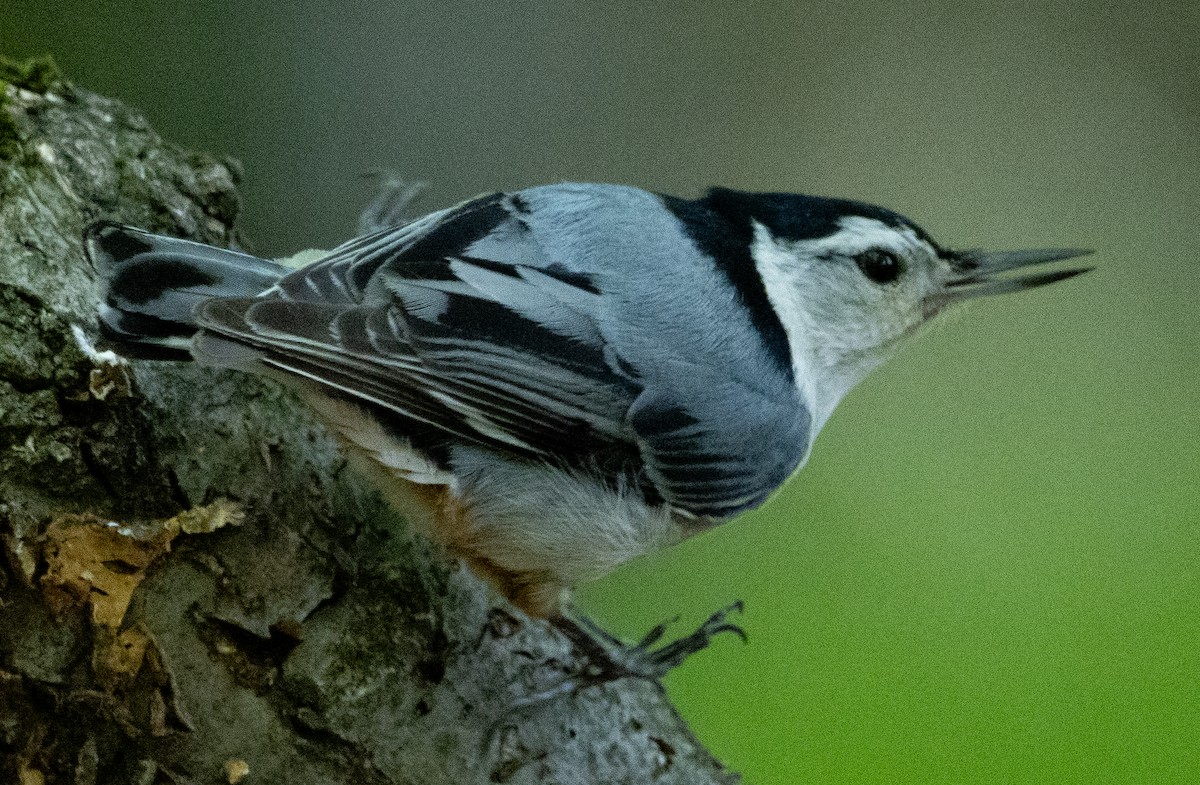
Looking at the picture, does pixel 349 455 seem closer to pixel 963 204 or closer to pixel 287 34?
pixel 287 34

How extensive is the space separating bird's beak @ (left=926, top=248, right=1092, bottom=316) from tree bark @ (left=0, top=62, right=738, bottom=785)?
779 millimetres

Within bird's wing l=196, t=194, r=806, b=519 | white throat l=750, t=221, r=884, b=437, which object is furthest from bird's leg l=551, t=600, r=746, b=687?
white throat l=750, t=221, r=884, b=437

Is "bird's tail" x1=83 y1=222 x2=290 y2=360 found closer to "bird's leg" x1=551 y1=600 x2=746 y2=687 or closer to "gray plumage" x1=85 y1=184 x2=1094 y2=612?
"gray plumage" x1=85 y1=184 x2=1094 y2=612

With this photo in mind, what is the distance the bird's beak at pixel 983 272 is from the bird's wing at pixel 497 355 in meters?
0.40

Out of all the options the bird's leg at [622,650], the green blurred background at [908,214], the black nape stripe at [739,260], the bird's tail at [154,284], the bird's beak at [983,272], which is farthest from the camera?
the green blurred background at [908,214]

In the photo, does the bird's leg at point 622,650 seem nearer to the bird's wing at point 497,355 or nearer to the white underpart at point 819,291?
the bird's wing at point 497,355

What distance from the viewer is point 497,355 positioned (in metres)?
1.43

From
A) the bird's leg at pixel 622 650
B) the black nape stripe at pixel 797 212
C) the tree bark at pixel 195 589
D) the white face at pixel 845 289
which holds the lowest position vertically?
the bird's leg at pixel 622 650

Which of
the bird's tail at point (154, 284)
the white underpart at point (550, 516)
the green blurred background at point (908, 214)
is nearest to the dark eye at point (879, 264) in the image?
the white underpart at point (550, 516)

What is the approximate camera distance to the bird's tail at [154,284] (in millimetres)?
1233

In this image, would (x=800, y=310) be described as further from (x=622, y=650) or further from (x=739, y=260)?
(x=622, y=650)

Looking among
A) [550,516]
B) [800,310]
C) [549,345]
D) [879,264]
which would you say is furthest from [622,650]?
[879,264]

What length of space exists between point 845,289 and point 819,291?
4 cm

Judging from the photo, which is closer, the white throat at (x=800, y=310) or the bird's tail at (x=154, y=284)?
the bird's tail at (x=154, y=284)
